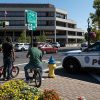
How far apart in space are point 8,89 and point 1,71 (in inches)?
312

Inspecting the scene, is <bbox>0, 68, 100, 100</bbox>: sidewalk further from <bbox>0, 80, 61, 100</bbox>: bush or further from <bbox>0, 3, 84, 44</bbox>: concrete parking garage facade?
<bbox>0, 3, 84, 44</bbox>: concrete parking garage facade

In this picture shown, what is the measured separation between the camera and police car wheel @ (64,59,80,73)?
1728 centimetres

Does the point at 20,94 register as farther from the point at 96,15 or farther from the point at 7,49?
the point at 96,15

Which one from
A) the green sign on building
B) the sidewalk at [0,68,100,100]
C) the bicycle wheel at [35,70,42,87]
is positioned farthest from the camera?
the green sign on building

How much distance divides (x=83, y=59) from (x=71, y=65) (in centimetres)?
79

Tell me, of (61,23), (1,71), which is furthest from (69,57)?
(61,23)

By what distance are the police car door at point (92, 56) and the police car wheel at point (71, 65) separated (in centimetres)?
51

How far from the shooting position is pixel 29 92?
20.5 ft

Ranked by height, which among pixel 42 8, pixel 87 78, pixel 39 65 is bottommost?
pixel 87 78

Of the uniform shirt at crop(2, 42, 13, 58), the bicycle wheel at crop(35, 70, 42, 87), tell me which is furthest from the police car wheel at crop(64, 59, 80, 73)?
the bicycle wheel at crop(35, 70, 42, 87)

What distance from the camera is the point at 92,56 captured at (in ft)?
54.5

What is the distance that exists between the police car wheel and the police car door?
1.68 feet

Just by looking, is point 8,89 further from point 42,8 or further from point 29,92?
point 42,8

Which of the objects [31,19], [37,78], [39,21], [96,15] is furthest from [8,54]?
[39,21]
